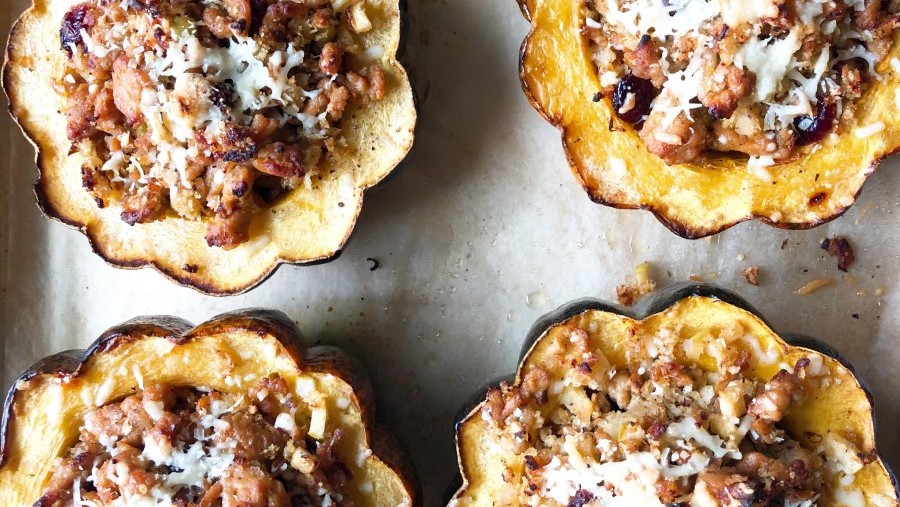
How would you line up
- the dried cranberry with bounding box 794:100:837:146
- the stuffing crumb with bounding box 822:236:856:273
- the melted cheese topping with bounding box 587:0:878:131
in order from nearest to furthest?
the melted cheese topping with bounding box 587:0:878:131
the dried cranberry with bounding box 794:100:837:146
the stuffing crumb with bounding box 822:236:856:273

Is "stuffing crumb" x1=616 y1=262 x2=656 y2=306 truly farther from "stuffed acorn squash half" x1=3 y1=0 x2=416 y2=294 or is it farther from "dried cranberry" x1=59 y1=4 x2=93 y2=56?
"dried cranberry" x1=59 y1=4 x2=93 y2=56

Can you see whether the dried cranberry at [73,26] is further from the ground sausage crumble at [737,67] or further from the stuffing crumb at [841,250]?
the stuffing crumb at [841,250]

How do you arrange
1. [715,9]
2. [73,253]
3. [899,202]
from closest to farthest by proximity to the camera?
[715,9]
[899,202]
[73,253]

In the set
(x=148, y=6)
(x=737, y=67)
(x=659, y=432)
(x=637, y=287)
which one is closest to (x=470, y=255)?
(x=637, y=287)

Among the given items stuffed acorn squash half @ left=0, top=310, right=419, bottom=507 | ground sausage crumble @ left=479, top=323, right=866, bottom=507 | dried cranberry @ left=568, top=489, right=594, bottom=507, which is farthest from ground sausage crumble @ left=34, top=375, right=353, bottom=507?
dried cranberry @ left=568, top=489, right=594, bottom=507

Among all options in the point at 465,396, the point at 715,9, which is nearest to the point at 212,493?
the point at 465,396

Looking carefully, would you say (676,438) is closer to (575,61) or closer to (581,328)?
(581,328)
